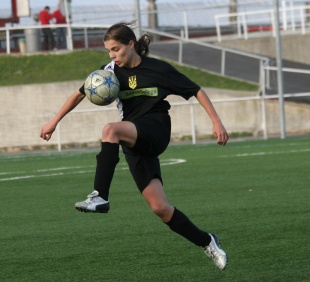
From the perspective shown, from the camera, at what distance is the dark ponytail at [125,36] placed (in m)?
7.96

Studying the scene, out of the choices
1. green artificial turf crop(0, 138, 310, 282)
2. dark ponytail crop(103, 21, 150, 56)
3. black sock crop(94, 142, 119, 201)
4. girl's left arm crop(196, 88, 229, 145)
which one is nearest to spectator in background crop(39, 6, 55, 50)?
green artificial turf crop(0, 138, 310, 282)

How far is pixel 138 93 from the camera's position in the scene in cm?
801

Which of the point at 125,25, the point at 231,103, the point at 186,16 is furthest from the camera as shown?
the point at 186,16

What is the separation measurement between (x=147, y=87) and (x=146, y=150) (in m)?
0.51

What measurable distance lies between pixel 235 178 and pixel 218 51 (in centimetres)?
2302

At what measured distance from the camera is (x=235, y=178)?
615 inches

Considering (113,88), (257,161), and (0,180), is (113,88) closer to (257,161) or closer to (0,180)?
(0,180)

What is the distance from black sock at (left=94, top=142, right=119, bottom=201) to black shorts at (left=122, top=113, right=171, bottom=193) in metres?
0.26

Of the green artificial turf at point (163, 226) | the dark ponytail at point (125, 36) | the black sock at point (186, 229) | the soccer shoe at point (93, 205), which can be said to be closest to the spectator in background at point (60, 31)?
the green artificial turf at point (163, 226)

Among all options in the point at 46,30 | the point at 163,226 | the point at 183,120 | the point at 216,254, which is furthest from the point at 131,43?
the point at 46,30

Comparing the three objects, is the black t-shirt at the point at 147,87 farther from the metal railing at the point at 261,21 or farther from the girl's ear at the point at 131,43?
the metal railing at the point at 261,21

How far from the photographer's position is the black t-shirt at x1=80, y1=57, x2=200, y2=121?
802 centimetres

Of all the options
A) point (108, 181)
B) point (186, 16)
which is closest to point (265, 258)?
point (108, 181)

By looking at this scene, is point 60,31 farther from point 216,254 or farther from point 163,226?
point 216,254
